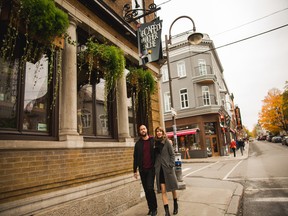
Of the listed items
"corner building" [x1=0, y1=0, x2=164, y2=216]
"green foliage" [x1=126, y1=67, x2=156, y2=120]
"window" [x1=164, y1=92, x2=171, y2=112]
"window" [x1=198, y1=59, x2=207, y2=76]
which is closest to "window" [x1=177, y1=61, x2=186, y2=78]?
"window" [x1=198, y1=59, x2=207, y2=76]

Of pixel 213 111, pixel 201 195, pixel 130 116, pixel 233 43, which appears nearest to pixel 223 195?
pixel 201 195

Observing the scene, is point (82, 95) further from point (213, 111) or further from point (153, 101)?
point (213, 111)

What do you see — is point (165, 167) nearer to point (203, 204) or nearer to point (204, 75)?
point (203, 204)

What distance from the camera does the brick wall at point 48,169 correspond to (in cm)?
321

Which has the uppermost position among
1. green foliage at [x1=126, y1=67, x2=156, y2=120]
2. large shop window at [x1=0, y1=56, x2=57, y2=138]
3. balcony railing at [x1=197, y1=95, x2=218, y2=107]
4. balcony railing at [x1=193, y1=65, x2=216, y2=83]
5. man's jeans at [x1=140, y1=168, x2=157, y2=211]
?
balcony railing at [x1=193, y1=65, x2=216, y2=83]

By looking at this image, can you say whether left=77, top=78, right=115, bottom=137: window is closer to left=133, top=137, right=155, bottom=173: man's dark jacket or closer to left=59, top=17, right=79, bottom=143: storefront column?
left=59, top=17, right=79, bottom=143: storefront column

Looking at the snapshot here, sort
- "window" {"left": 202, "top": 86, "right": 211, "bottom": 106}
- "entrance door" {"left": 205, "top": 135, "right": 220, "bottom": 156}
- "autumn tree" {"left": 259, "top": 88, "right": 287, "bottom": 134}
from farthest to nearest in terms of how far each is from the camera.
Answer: "autumn tree" {"left": 259, "top": 88, "right": 287, "bottom": 134}
"window" {"left": 202, "top": 86, "right": 211, "bottom": 106}
"entrance door" {"left": 205, "top": 135, "right": 220, "bottom": 156}

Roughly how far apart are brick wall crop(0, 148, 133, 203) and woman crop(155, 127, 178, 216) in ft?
4.33

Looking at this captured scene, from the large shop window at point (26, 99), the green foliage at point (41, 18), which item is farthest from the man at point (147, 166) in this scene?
the green foliage at point (41, 18)

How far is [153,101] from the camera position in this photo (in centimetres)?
880

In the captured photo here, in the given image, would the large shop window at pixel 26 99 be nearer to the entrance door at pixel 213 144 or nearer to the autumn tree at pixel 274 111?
the entrance door at pixel 213 144

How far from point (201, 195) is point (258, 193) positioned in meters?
1.90

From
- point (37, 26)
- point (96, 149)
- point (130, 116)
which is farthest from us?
point (130, 116)

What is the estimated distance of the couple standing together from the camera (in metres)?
4.73
